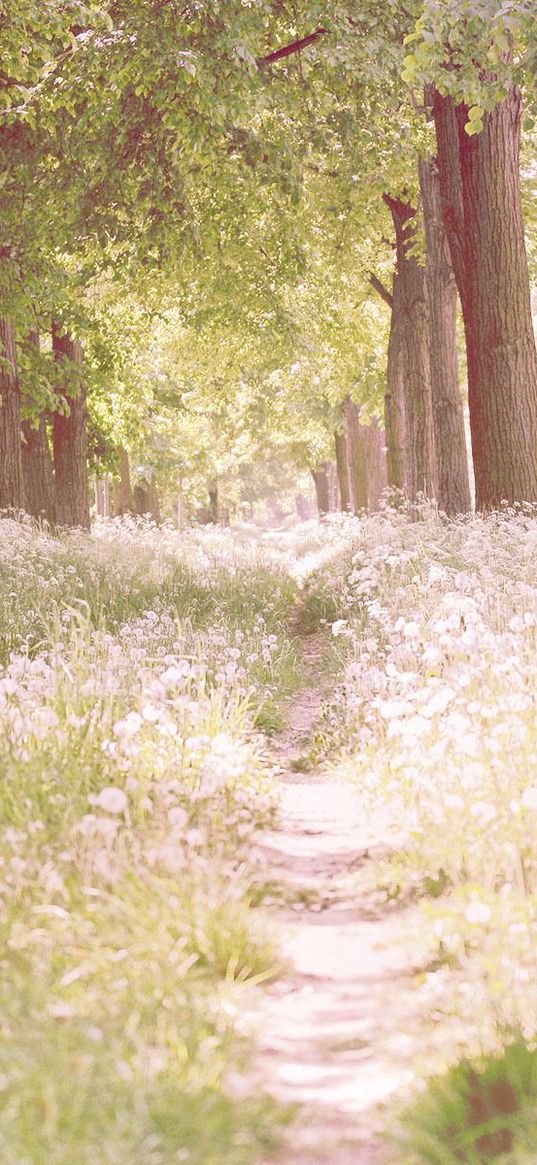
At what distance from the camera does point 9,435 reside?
16.9 m

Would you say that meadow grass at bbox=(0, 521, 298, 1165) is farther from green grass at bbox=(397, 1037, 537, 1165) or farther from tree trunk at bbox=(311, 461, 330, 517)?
tree trunk at bbox=(311, 461, 330, 517)

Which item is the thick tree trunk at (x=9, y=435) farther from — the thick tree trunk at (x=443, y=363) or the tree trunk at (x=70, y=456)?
the thick tree trunk at (x=443, y=363)

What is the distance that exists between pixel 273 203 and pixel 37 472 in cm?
812

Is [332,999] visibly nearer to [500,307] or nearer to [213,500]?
[500,307]

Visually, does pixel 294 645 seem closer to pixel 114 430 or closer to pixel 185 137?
pixel 185 137

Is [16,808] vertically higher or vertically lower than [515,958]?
higher

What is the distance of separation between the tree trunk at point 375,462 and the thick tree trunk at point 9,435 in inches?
562

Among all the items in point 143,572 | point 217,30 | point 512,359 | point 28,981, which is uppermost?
point 217,30

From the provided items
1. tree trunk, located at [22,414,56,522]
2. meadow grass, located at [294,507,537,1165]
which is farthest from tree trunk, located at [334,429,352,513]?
meadow grass, located at [294,507,537,1165]

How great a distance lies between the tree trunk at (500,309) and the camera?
12703mm

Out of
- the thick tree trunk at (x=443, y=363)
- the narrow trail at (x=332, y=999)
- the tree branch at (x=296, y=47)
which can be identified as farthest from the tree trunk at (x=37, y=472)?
the narrow trail at (x=332, y=999)

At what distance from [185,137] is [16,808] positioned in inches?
361

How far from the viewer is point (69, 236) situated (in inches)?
502

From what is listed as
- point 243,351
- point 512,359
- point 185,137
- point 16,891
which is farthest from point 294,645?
point 243,351
